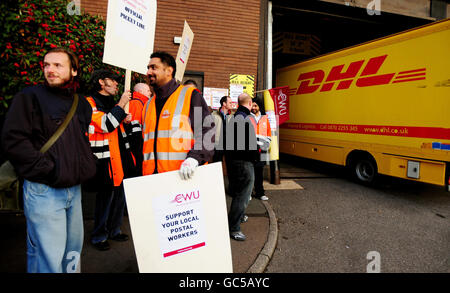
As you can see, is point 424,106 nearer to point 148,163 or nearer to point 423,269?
point 423,269

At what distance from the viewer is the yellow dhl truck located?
4914 millimetres

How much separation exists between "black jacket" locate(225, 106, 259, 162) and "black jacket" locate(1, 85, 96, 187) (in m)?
1.81

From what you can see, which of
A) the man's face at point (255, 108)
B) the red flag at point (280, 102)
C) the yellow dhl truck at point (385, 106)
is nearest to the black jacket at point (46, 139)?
the man's face at point (255, 108)

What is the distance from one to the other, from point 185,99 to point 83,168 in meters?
0.94

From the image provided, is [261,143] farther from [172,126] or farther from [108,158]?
[108,158]

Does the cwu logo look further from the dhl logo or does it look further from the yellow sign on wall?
the yellow sign on wall

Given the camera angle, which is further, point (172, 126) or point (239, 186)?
point (239, 186)

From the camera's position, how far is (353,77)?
649 centimetres

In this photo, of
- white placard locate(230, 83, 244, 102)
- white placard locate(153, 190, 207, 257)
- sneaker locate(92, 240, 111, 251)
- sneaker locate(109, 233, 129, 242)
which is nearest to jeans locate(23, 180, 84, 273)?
white placard locate(153, 190, 207, 257)

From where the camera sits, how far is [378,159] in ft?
19.5

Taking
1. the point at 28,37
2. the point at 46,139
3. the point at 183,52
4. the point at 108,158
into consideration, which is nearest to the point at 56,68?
the point at 46,139

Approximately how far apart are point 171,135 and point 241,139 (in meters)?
1.41

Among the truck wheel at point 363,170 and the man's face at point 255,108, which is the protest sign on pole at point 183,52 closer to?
the man's face at point 255,108
